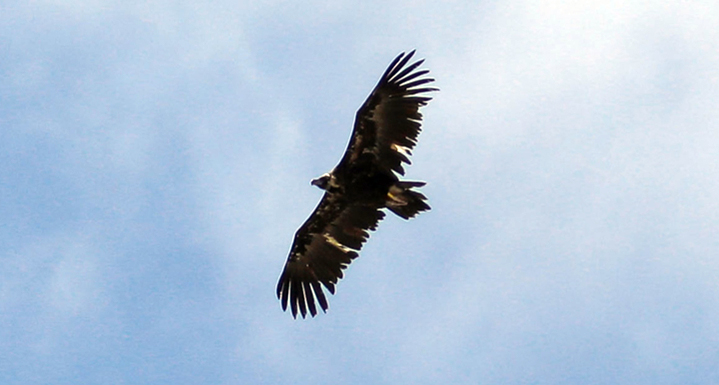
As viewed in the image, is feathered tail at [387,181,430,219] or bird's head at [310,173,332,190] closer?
feathered tail at [387,181,430,219]

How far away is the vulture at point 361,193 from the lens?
22.0m

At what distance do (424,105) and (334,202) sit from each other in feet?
11.2

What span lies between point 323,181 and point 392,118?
223cm

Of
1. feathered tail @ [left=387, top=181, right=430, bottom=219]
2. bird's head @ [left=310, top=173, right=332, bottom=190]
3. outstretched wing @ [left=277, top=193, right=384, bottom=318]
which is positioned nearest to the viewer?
feathered tail @ [left=387, top=181, right=430, bottom=219]

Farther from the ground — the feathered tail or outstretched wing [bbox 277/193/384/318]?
outstretched wing [bbox 277/193/384/318]

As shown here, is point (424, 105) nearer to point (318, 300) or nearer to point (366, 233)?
point (366, 233)

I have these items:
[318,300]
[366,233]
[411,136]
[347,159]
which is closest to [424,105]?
[411,136]

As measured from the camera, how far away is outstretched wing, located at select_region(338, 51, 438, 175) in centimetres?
2192

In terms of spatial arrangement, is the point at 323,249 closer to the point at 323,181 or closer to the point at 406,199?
the point at 323,181

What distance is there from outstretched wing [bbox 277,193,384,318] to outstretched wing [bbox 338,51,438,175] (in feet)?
5.66

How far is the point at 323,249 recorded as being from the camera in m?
24.4

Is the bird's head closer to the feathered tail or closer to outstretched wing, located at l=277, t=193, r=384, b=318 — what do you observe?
outstretched wing, located at l=277, t=193, r=384, b=318

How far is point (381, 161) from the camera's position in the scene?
878 inches

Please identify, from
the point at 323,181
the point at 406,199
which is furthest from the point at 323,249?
the point at 406,199
